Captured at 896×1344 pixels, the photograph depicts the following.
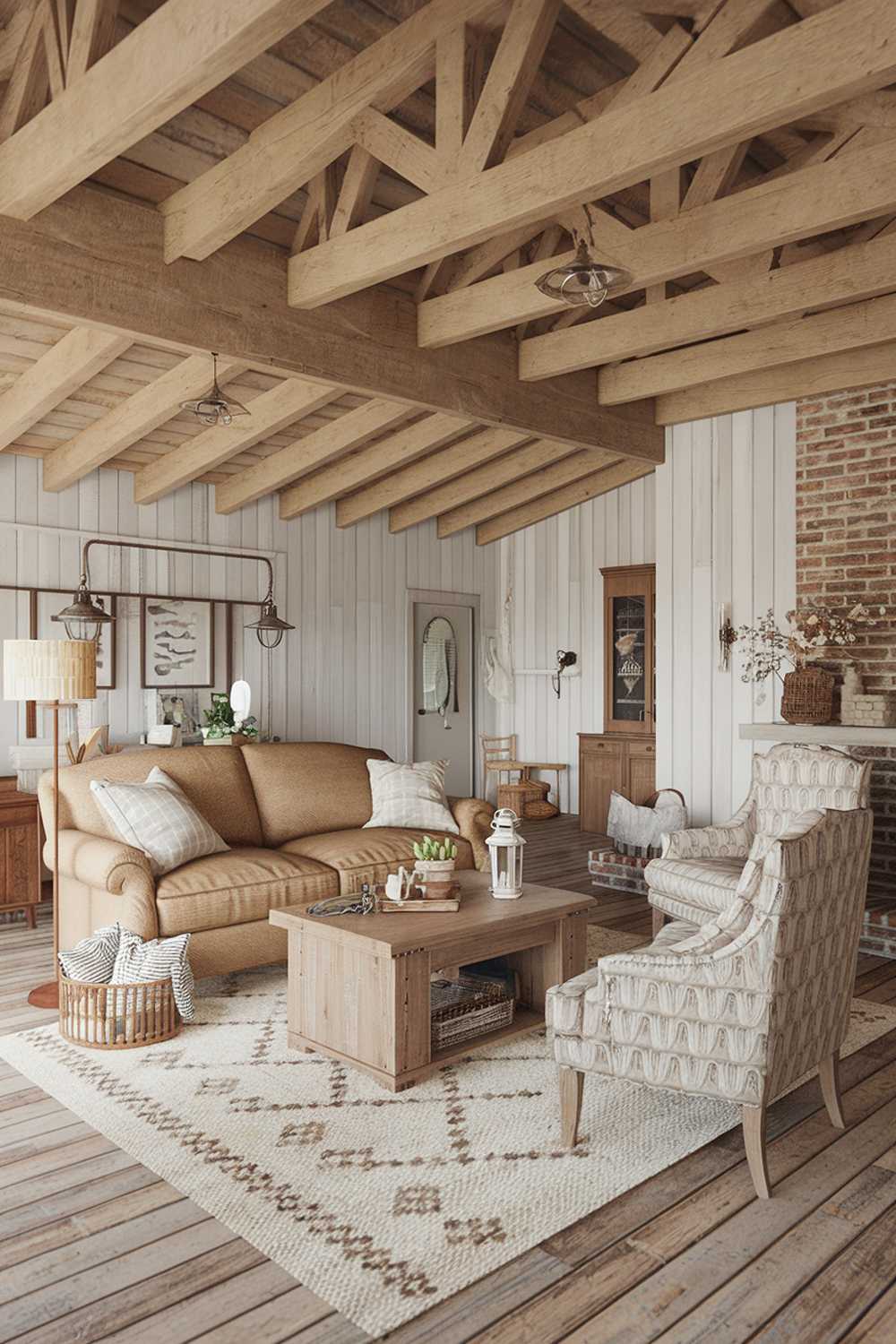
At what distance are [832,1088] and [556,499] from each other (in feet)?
22.3

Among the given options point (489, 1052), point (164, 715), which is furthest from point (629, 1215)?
point (164, 715)

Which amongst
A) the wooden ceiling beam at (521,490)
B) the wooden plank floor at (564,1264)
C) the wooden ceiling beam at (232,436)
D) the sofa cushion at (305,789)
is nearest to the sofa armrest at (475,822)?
the sofa cushion at (305,789)

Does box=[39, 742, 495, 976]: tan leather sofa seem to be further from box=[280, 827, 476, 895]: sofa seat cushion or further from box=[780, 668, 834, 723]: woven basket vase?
box=[780, 668, 834, 723]: woven basket vase

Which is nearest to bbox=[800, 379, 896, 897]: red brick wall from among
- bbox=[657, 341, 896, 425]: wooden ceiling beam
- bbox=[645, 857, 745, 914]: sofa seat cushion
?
bbox=[657, 341, 896, 425]: wooden ceiling beam

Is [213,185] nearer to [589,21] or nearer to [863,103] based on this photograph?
[589,21]

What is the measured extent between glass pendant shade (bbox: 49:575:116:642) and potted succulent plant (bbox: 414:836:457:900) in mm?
2911

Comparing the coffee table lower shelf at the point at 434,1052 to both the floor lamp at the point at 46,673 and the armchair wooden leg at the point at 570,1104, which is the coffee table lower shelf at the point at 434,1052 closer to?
the armchair wooden leg at the point at 570,1104

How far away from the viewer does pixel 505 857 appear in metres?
3.81

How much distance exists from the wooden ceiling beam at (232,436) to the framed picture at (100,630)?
86cm

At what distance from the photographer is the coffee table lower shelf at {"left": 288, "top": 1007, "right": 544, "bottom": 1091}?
10.8 feet

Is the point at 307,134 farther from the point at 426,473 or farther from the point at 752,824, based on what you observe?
the point at 426,473

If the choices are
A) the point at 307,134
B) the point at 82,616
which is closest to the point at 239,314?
the point at 307,134

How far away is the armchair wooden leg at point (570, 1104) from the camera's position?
2863 mm

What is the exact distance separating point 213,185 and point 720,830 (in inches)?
141
